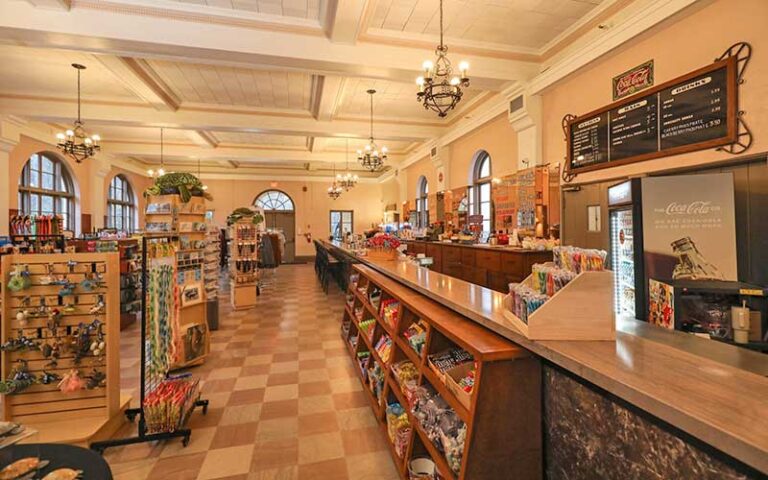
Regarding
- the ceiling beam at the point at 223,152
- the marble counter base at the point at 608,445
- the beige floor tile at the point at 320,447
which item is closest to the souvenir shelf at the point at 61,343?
the beige floor tile at the point at 320,447

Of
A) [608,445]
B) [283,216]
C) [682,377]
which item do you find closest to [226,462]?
[608,445]

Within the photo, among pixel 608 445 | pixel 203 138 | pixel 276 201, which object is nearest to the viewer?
pixel 608 445

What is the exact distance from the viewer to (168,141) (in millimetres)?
10289

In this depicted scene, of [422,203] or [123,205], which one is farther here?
[123,205]

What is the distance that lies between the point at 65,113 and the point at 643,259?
384 inches

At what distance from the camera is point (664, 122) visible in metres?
3.76

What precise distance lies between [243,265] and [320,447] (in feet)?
16.2

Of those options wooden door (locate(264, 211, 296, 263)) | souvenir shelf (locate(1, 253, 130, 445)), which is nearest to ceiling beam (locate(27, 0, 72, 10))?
souvenir shelf (locate(1, 253, 130, 445))

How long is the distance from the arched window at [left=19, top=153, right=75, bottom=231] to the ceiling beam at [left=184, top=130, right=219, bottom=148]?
11.0ft

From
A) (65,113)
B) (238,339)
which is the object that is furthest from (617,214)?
(65,113)

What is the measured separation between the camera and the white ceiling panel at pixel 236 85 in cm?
586

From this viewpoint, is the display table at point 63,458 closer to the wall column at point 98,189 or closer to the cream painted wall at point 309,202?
the wall column at point 98,189

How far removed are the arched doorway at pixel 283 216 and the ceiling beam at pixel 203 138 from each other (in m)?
5.24

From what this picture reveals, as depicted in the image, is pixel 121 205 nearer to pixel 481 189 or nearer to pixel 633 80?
pixel 481 189
